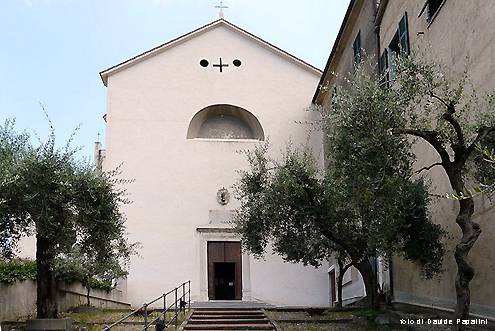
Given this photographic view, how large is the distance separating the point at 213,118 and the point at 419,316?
13.8 metres

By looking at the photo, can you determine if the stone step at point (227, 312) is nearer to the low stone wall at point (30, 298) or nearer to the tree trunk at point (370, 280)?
the low stone wall at point (30, 298)

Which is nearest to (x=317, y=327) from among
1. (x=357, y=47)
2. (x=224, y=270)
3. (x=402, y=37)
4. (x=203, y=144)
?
(x=402, y=37)

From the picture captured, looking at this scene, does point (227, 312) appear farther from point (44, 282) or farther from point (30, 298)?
point (44, 282)

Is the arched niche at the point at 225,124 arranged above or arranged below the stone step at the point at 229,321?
above

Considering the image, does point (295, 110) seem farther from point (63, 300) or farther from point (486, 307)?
point (486, 307)

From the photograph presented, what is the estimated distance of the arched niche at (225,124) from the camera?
23.1m

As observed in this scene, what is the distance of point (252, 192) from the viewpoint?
13359mm

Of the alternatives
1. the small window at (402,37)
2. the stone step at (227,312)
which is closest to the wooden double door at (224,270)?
the stone step at (227,312)

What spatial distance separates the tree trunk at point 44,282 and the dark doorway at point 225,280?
10.8m

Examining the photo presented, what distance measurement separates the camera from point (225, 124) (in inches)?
928

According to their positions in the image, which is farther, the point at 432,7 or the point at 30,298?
the point at 30,298

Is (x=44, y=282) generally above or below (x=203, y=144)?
below

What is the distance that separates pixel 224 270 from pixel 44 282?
1131 centimetres

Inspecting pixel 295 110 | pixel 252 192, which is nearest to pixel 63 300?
pixel 252 192
